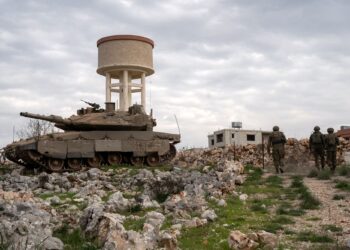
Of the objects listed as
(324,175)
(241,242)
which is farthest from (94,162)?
(241,242)

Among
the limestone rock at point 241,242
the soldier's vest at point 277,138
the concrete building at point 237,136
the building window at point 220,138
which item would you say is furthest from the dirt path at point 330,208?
the building window at point 220,138

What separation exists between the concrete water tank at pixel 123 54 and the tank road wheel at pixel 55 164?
15694 mm

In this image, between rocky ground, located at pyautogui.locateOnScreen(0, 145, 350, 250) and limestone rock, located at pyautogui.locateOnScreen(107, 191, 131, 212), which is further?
limestone rock, located at pyautogui.locateOnScreen(107, 191, 131, 212)

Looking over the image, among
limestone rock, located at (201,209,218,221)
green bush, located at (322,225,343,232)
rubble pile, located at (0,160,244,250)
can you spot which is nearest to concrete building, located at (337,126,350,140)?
rubble pile, located at (0,160,244,250)

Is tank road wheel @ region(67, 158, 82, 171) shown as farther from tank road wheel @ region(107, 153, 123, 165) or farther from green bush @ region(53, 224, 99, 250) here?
green bush @ region(53, 224, 99, 250)

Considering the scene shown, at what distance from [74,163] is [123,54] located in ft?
52.3

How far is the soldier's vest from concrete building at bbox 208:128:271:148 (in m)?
30.4

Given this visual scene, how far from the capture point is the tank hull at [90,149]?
22859 millimetres

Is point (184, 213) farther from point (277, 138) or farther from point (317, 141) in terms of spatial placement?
point (317, 141)

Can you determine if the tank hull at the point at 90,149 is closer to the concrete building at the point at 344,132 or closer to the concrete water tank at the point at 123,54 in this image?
the concrete water tank at the point at 123,54

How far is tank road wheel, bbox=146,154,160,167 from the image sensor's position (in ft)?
83.2

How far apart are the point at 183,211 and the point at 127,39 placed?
29.4m

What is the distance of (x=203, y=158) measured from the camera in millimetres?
29078

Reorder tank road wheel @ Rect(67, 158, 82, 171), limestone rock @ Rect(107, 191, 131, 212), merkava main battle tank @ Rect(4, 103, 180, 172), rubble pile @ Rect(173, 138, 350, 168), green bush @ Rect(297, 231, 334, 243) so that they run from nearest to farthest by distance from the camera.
Result: green bush @ Rect(297, 231, 334, 243) → limestone rock @ Rect(107, 191, 131, 212) → merkava main battle tank @ Rect(4, 103, 180, 172) → rubble pile @ Rect(173, 138, 350, 168) → tank road wheel @ Rect(67, 158, 82, 171)
